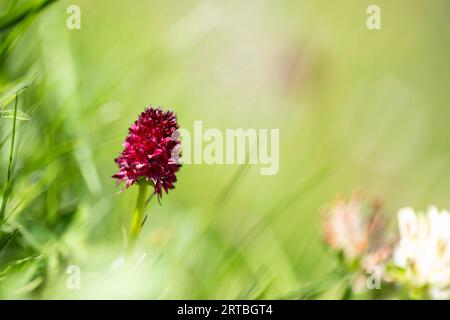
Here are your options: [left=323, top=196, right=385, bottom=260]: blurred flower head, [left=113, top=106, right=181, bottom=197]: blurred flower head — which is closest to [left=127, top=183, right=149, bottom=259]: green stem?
[left=113, top=106, right=181, bottom=197]: blurred flower head

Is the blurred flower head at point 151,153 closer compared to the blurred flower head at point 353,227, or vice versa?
the blurred flower head at point 151,153

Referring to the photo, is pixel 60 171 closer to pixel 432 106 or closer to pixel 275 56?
pixel 275 56

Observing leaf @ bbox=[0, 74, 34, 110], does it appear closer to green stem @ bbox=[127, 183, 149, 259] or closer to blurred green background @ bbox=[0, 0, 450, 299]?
blurred green background @ bbox=[0, 0, 450, 299]

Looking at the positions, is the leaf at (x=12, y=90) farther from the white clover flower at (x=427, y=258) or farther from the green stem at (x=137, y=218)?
the white clover flower at (x=427, y=258)

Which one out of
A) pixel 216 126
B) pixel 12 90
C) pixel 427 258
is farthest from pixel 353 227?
pixel 12 90

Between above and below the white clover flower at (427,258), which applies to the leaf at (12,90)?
above

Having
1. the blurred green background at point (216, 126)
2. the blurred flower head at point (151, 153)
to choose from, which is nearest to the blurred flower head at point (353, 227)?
the blurred green background at point (216, 126)

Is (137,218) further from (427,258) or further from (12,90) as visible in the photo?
(427,258)

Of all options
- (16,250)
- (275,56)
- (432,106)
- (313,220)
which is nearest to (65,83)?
(16,250)
